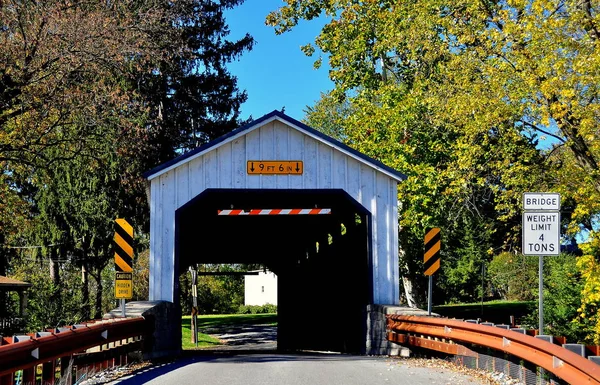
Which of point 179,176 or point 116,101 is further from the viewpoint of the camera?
point 116,101

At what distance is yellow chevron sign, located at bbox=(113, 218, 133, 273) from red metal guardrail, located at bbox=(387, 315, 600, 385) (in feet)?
15.3

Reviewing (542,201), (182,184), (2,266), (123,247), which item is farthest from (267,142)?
(2,266)

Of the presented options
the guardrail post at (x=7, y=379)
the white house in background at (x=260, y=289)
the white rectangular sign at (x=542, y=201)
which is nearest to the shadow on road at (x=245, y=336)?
the white rectangular sign at (x=542, y=201)

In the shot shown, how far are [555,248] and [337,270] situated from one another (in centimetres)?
1202

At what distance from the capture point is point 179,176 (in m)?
16.2

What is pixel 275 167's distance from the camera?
1645 centimetres

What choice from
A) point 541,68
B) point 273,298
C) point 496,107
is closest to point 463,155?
point 496,107

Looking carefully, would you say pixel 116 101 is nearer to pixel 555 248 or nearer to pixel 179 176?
pixel 179 176

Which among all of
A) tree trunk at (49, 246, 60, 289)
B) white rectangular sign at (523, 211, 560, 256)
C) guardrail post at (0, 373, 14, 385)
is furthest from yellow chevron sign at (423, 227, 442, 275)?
tree trunk at (49, 246, 60, 289)

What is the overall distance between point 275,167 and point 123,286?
17.7ft

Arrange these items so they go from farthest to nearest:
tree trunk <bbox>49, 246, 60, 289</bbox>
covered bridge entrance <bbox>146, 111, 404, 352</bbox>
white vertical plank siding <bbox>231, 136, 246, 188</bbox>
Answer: tree trunk <bbox>49, 246, 60, 289</bbox> < white vertical plank siding <bbox>231, 136, 246, 188</bbox> < covered bridge entrance <bbox>146, 111, 404, 352</bbox>

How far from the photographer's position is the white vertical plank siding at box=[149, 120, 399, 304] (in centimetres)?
1623

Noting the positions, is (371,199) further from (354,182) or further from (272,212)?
(272,212)

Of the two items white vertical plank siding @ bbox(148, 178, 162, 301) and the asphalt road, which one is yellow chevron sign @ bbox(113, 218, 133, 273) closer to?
the asphalt road
